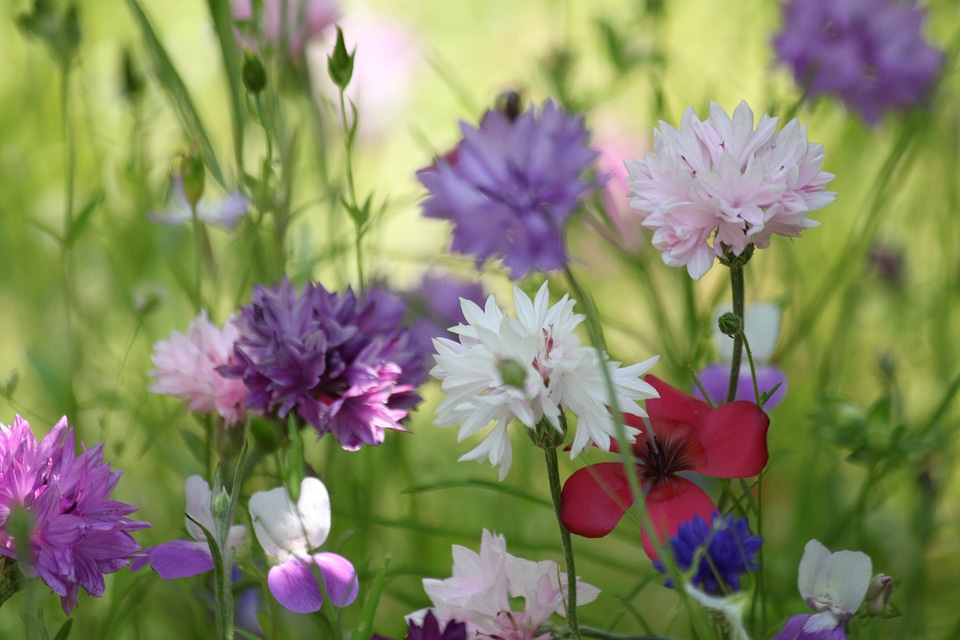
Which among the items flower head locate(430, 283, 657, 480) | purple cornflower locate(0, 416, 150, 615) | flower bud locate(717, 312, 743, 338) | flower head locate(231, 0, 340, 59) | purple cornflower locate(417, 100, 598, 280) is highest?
flower head locate(231, 0, 340, 59)

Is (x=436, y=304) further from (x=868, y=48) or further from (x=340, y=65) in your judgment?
(x=868, y=48)

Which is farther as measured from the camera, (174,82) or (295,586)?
(174,82)

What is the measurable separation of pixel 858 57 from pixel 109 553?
606 mm

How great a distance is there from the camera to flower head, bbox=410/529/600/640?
34 cm

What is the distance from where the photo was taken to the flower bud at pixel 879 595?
318mm

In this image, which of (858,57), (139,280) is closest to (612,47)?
(858,57)

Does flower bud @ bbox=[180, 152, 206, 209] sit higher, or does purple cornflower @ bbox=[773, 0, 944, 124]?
purple cornflower @ bbox=[773, 0, 944, 124]

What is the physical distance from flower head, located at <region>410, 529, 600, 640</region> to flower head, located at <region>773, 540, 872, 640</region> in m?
0.07

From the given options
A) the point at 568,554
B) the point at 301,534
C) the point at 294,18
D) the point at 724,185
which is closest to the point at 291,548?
the point at 301,534

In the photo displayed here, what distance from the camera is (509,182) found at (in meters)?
0.38

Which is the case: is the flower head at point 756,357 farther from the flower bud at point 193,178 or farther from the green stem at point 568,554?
the flower bud at point 193,178

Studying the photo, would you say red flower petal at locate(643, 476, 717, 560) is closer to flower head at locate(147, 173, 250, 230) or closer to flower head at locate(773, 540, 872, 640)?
flower head at locate(773, 540, 872, 640)

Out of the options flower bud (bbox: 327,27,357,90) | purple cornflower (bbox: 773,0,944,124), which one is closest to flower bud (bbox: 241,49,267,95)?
flower bud (bbox: 327,27,357,90)

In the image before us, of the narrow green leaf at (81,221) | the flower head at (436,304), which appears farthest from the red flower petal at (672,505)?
the narrow green leaf at (81,221)
